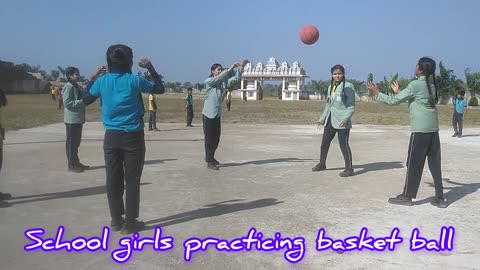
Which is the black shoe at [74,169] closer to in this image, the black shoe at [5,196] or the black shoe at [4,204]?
the black shoe at [5,196]

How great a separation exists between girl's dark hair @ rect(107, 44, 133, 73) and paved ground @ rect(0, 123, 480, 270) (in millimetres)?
1677

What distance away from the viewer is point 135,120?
4.66 meters

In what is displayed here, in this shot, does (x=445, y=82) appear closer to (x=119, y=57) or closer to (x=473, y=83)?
(x=473, y=83)

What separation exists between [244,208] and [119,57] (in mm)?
2367

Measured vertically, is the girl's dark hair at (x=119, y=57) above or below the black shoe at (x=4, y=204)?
above

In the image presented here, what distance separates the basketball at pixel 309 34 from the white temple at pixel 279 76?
88479mm

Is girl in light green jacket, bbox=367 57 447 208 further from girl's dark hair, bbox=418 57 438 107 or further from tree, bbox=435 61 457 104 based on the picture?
tree, bbox=435 61 457 104

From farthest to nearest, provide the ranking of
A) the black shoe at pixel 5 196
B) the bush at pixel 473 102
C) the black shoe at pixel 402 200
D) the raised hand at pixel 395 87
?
the bush at pixel 473 102, the raised hand at pixel 395 87, the black shoe at pixel 402 200, the black shoe at pixel 5 196

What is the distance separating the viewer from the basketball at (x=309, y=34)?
11.1m

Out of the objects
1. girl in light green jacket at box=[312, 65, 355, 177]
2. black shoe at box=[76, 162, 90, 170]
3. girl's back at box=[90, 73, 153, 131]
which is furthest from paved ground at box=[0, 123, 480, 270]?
girl's back at box=[90, 73, 153, 131]

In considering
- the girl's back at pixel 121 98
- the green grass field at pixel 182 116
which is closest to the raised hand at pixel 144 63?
the girl's back at pixel 121 98

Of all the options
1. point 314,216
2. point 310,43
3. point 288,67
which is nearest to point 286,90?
point 288,67

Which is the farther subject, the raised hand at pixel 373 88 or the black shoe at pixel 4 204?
the raised hand at pixel 373 88

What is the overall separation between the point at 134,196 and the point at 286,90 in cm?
9804
